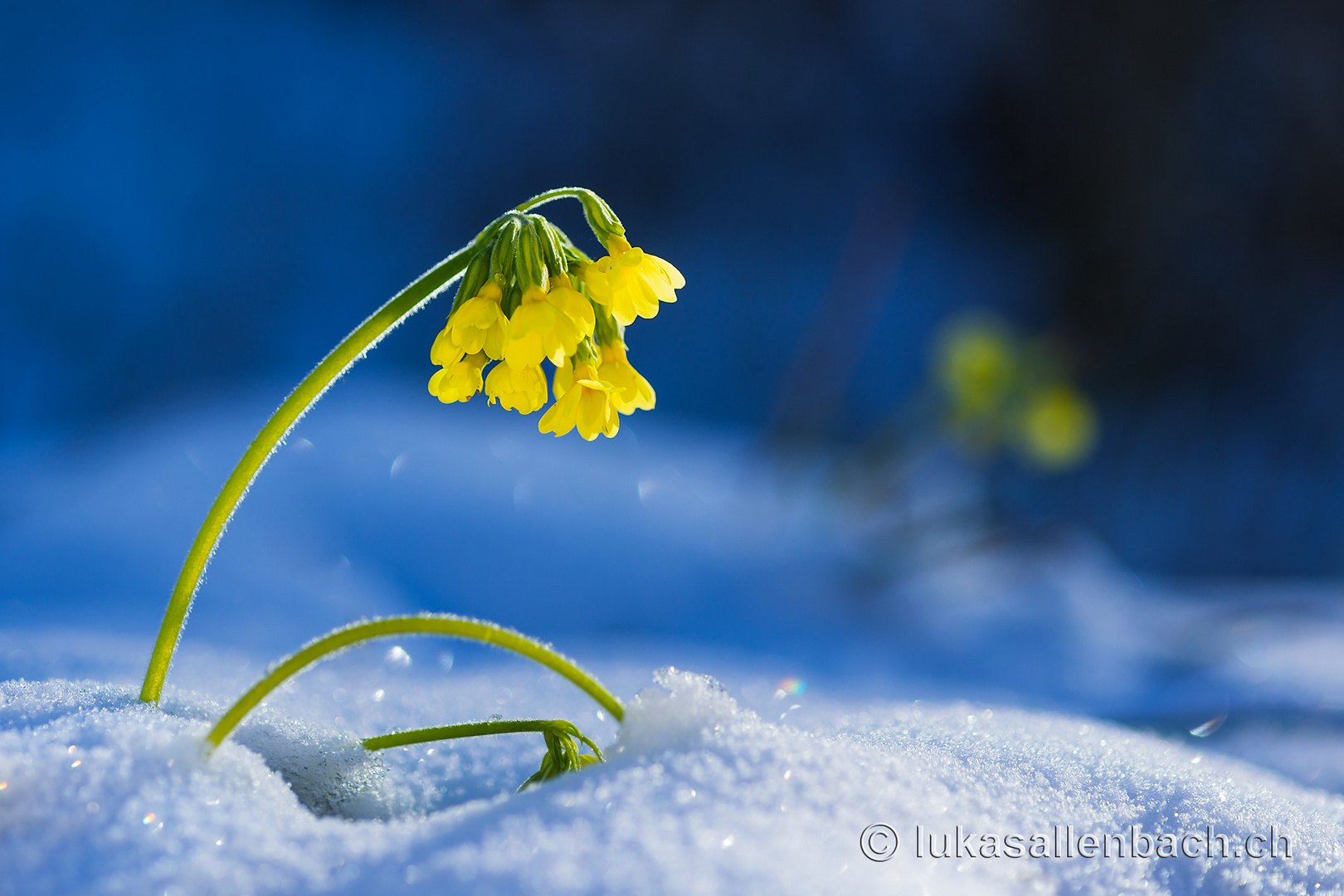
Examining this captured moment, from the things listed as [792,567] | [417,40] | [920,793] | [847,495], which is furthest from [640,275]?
[417,40]

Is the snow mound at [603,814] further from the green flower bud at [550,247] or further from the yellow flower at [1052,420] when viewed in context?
the yellow flower at [1052,420]

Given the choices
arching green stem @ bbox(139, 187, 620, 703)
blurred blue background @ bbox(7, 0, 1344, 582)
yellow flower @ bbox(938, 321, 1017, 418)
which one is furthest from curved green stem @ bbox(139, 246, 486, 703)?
blurred blue background @ bbox(7, 0, 1344, 582)

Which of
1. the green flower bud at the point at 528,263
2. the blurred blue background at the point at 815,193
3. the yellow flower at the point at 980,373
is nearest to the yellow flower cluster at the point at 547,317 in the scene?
the green flower bud at the point at 528,263

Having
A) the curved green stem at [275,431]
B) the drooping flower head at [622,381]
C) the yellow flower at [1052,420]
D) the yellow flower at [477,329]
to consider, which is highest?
the yellow flower at [1052,420]

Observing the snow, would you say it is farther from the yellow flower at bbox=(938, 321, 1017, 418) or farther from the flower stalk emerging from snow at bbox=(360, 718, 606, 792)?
the yellow flower at bbox=(938, 321, 1017, 418)

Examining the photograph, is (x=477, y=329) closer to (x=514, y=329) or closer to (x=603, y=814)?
(x=514, y=329)

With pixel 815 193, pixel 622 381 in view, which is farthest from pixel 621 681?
pixel 815 193
